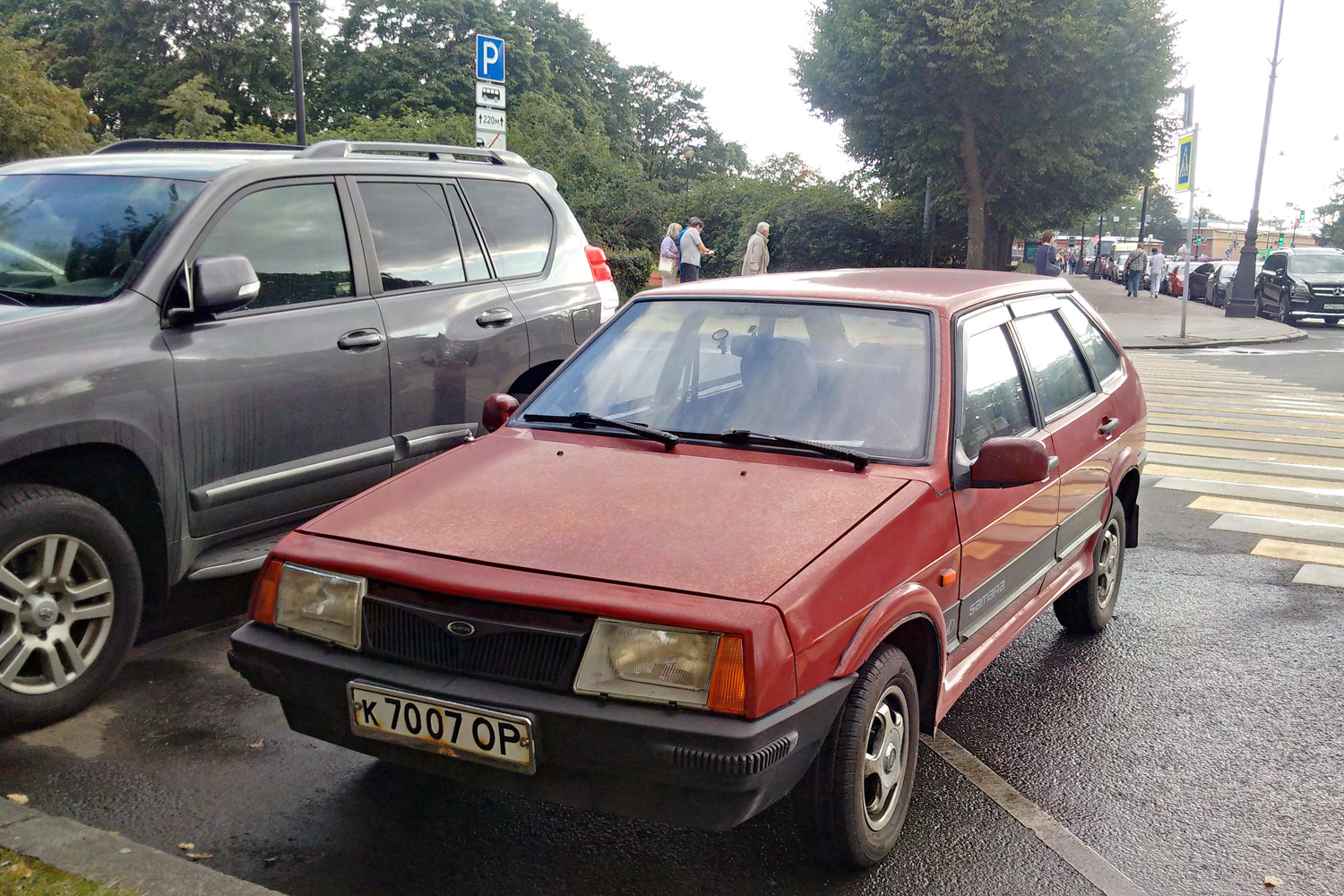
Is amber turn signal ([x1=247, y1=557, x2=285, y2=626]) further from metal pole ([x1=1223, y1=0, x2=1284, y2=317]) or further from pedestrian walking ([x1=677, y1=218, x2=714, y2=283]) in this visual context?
metal pole ([x1=1223, y1=0, x2=1284, y2=317])

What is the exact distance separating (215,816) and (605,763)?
4.62 feet

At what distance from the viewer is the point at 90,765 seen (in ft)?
12.2

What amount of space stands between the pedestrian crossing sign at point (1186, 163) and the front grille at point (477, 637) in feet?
71.1

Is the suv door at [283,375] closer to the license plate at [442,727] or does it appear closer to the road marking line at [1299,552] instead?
the license plate at [442,727]

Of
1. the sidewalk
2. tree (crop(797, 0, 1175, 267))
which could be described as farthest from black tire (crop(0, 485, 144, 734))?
tree (crop(797, 0, 1175, 267))

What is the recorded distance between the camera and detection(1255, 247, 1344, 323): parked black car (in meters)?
28.6

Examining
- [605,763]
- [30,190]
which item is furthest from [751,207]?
[605,763]

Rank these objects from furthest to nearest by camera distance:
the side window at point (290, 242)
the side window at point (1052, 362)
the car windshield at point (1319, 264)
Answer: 1. the car windshield at point (1319, 264)
2. the side window at point (290, 242)
3. the side window at point (1052, 362)

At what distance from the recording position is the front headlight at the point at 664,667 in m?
2.67

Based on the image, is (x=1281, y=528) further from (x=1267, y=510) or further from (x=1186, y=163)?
(x=1186, y=163)

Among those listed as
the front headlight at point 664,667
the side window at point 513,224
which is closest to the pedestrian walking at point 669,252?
the side window at point 513,224

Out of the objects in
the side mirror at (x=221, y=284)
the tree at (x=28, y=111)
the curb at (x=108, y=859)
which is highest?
the tree at (x=28, y=111)

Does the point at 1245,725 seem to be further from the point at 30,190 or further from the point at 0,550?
the point at 30,190

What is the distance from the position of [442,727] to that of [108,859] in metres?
0.92
